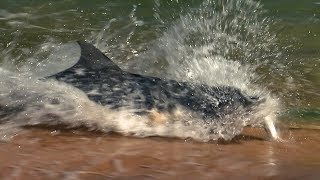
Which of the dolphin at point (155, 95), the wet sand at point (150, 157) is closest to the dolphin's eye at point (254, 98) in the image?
the dolphin at point (155, 95)

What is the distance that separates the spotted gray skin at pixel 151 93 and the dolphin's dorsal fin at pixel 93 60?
7cm

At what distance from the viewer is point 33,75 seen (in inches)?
173

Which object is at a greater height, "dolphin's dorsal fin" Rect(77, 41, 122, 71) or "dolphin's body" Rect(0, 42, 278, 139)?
"dolphin's dorsal fin" Rect(77, 41, 122, 71)

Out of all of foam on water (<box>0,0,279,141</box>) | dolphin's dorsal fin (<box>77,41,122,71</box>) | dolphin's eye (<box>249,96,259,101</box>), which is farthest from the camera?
dolphin's dorsal fin (<box>77,41,122,71</box>)

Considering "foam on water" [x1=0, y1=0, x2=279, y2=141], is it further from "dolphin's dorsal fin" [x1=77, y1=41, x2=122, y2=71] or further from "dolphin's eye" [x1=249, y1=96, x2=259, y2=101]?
"dolphin's dorsal fin" [x1=77, y1=41, x2=122, y2=71]

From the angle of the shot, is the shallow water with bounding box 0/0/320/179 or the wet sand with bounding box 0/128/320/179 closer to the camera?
the wet sand with bounding box 0/128/320/179

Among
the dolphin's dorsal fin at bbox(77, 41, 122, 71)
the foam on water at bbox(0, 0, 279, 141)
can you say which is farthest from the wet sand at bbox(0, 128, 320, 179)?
the dolphin's dorsal fin at bbox(77, 41, 122, 71)

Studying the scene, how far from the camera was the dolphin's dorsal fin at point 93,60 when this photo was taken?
424 cm

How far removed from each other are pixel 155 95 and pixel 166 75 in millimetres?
922

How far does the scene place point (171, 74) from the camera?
4844 mm

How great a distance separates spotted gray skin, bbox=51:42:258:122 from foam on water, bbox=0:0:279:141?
5cm

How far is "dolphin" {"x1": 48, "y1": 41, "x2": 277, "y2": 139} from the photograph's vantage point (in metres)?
3.77

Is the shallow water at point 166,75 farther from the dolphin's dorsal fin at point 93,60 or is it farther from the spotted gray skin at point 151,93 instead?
the dolphin's dorsal fin at point 93,60

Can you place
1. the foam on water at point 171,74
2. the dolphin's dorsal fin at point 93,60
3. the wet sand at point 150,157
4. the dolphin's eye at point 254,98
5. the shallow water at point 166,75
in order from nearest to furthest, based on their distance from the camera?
the wet sand at point 150,157 < the shallow water at point 166,75 < the foam on water at point 171,74 < the dolphin's eye at point 254,98 < the dolphin's dorsal fin at point 93,60
